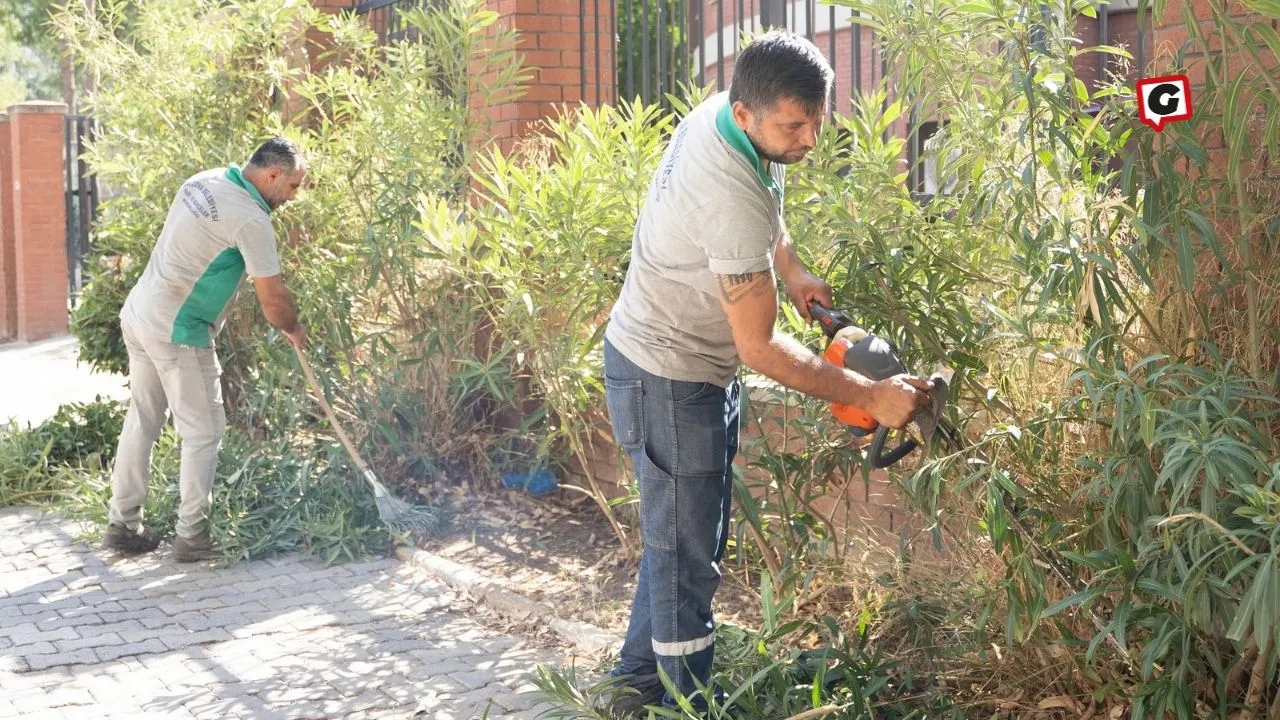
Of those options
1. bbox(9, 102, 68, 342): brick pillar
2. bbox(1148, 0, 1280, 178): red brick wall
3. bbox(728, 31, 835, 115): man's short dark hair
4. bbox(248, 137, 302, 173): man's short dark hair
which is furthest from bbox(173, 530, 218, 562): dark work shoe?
bbox(9, 102, 68, 342): brick pillar

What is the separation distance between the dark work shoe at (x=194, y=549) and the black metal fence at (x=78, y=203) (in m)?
12.7

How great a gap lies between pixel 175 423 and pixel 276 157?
1461 mm

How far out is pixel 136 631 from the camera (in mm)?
5453

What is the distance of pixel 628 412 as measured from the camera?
385 centimetres

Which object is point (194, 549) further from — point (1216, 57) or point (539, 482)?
point (1216, 57)

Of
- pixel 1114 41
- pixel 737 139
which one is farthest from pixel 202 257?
pixel 1114 41

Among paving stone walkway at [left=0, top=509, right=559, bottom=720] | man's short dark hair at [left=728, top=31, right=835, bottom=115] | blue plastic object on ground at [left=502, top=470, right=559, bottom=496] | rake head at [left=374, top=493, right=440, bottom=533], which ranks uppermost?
man's short dark hair at [left=728, top=31, right=835, bottom=115]

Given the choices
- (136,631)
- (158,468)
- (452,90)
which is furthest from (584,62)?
(136,631)

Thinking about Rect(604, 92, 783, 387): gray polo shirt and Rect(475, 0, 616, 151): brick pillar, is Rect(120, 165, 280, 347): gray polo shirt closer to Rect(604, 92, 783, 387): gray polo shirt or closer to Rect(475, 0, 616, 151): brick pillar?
Rect(475, 0, 616, 151): brick pillar

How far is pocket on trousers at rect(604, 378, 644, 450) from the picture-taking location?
3826 millimetres

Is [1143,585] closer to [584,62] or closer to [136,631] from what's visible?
[136,631]

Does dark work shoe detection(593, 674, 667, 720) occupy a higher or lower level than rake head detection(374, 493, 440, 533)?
lower

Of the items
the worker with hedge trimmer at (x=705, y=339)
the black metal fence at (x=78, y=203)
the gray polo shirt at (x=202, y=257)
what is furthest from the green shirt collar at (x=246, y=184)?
the black metal fence at (x=78, y=203)

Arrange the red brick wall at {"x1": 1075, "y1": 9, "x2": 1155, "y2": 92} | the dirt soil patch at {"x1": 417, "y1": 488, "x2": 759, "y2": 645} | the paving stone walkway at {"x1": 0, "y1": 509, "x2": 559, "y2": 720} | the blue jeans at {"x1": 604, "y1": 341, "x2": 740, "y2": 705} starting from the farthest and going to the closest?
the dirt soil patch at {"x1": 417, "y1": 488, "x2": 759, "y2": 645}, the paving stone walkway at {"x1": 0, "y1": 509, "x2": 559, "y2": 720}, the red brick wall at {"x1": 1075, "y1": 9, "x2": 1155, "y2": 92}, the blue jeans at {"x1": 604, "y1": 341, "x2": 740, "y2": 705}
